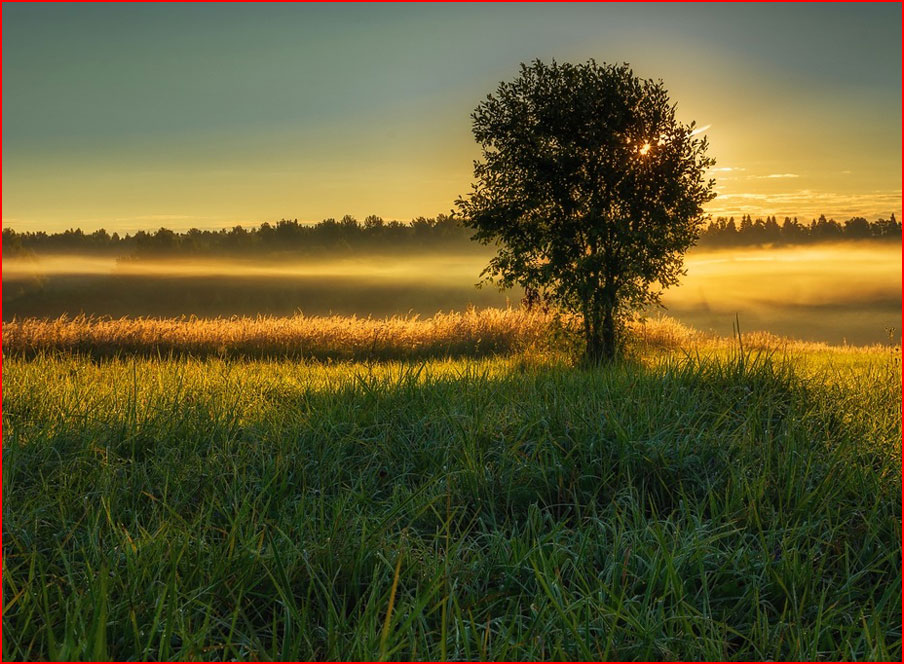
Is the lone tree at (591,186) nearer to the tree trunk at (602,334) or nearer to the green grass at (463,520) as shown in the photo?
the tree trunk at (602,334)

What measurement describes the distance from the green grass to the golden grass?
9.25 metres

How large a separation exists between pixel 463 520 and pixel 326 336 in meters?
15.5

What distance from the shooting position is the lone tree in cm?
1539

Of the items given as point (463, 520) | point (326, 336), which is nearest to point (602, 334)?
point (326, 336)

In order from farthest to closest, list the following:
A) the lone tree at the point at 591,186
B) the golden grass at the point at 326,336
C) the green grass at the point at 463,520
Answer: the golden grass at the point at 326,336 → the lone tree at the point at 591,186 → the green grass at the point at 463,520

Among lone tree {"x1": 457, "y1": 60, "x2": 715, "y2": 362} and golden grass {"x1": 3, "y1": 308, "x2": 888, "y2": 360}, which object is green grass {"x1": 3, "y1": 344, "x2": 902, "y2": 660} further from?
golden grass {"x1": 3, "y1": 308, "x2": 888, "y2": 360}

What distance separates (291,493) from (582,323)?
1159 centimetres

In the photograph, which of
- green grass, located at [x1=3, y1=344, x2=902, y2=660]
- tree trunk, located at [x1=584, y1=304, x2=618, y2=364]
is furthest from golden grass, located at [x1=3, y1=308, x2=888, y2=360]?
green grass, located at [x1=3, y1=344, x2=902, y2=660]

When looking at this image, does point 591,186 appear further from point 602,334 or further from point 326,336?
point 326,336

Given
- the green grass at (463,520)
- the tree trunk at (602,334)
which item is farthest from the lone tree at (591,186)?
the green grass at (463,520)

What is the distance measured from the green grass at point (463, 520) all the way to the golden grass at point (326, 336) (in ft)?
30.4

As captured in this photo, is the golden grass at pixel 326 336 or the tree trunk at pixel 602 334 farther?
the golden grass at pixel 326 336

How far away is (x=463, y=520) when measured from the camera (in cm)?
512

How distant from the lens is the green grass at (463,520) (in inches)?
137
